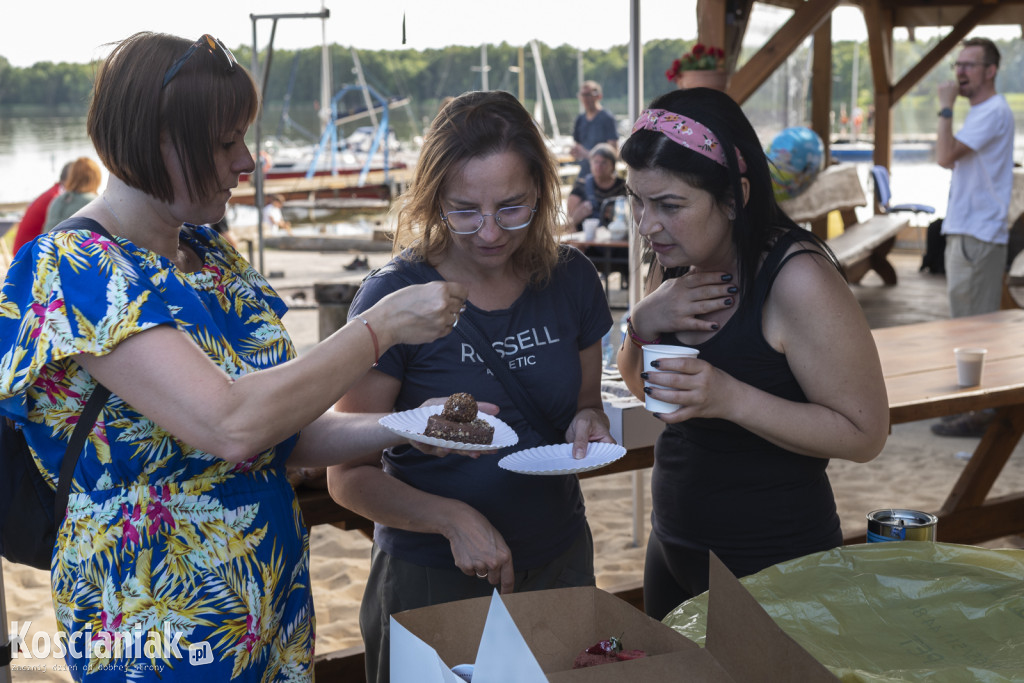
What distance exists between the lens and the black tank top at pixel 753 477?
66.0 inches

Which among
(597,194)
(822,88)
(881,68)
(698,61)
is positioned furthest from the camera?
(881,68)

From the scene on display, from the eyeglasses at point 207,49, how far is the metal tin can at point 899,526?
3.86 ft

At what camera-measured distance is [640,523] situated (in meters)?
3.98

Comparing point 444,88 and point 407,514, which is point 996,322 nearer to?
point 407,514

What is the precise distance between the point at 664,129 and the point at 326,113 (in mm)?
24325

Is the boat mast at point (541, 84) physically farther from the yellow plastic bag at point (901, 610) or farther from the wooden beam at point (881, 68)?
the yellow plastic bag at point (901, 610)

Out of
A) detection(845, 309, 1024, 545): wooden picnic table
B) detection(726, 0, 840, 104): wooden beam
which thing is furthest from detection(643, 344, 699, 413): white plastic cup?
detection(726, 0, 840, 104): wooden beam

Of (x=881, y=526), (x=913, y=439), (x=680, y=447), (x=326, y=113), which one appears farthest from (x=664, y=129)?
(x=326, y=113)

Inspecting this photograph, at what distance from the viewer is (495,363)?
1.71 m

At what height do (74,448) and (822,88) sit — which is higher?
(822,88)

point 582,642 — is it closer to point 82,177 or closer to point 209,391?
point 209,391

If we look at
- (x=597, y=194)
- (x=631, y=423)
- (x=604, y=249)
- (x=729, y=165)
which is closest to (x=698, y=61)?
(x=604, y=249)

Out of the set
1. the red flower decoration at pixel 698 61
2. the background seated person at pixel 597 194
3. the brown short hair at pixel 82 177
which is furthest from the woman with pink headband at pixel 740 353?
the background seated person at pixel 597 194

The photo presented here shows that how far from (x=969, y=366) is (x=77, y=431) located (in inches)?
106
